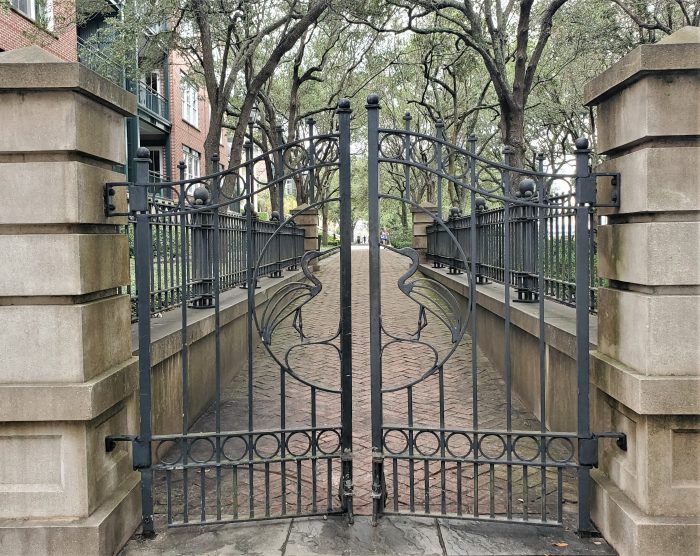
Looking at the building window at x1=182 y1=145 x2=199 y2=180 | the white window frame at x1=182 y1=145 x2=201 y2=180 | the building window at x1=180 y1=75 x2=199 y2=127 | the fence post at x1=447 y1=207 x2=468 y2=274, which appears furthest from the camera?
the building window at x1=182 y1=145 x2=199 y2=180

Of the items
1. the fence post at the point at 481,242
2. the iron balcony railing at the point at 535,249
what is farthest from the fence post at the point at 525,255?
the fence post at the point at 481,242

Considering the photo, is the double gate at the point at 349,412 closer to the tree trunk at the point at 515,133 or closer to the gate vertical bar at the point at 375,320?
the gate vertical bar at the point at 375,320

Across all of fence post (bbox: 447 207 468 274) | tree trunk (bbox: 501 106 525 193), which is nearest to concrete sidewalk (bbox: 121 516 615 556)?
fence post (bbox: 447 207 468 274)

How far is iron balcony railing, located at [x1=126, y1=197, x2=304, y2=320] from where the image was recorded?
17.4 ft

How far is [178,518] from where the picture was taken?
13.3 ft

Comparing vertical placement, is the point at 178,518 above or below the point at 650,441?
below

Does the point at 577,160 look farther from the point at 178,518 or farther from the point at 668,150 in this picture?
the point at 178,518

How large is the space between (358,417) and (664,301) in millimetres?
3386

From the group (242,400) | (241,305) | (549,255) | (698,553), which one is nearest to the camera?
(698,553)

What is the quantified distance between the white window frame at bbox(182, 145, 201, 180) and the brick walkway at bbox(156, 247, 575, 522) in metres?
24.4

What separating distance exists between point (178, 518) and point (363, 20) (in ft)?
50.8

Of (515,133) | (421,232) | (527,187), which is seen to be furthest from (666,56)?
(421,232)

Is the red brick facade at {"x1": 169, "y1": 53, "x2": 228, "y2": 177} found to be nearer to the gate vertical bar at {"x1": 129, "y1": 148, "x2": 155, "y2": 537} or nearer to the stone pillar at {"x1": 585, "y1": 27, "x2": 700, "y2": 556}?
the gate vertical bar at {"x1": 129, "y1": 148, "x2": 155, "y2": 537}

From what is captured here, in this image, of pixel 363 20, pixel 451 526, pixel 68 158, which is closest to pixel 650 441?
pixel 451 526
